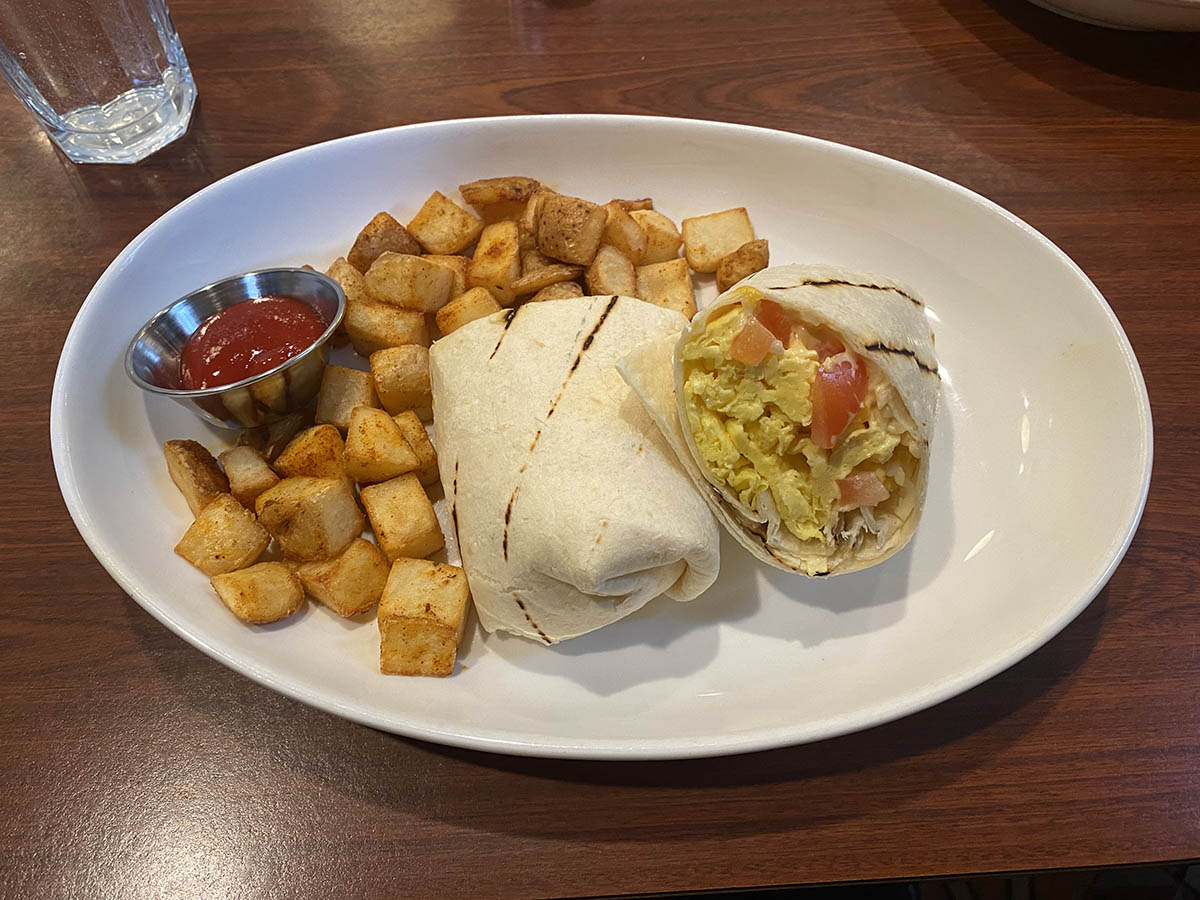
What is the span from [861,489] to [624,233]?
906mm

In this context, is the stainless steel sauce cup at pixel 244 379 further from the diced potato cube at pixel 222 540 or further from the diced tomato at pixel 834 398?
the diced tomato at pixel 834 398

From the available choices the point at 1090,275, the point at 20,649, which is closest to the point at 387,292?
the point at 20,649

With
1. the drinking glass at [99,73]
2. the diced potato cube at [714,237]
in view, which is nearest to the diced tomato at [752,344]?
the diced potato cube at [714,237]

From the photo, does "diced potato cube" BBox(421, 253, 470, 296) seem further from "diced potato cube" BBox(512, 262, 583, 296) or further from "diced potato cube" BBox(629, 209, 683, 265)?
"diced potato cube" BBox(629, 209, 683, 265)

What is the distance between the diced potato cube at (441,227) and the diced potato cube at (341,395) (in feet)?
1.46

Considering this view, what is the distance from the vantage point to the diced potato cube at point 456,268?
2.06m

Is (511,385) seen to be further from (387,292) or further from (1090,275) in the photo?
(1090,275)

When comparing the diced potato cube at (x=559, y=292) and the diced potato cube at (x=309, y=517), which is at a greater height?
the diced potato cube at (x=559, y=292)

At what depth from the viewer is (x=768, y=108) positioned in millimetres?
2545

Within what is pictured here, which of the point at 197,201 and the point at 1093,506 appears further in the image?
the point at 197,201

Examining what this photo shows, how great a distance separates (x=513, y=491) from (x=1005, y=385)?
1179mm

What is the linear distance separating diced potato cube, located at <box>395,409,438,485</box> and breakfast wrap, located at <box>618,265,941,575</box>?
53cm

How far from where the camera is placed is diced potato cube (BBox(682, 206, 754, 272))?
2102mm

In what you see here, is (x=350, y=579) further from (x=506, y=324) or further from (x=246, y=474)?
(x=506, y=324)
